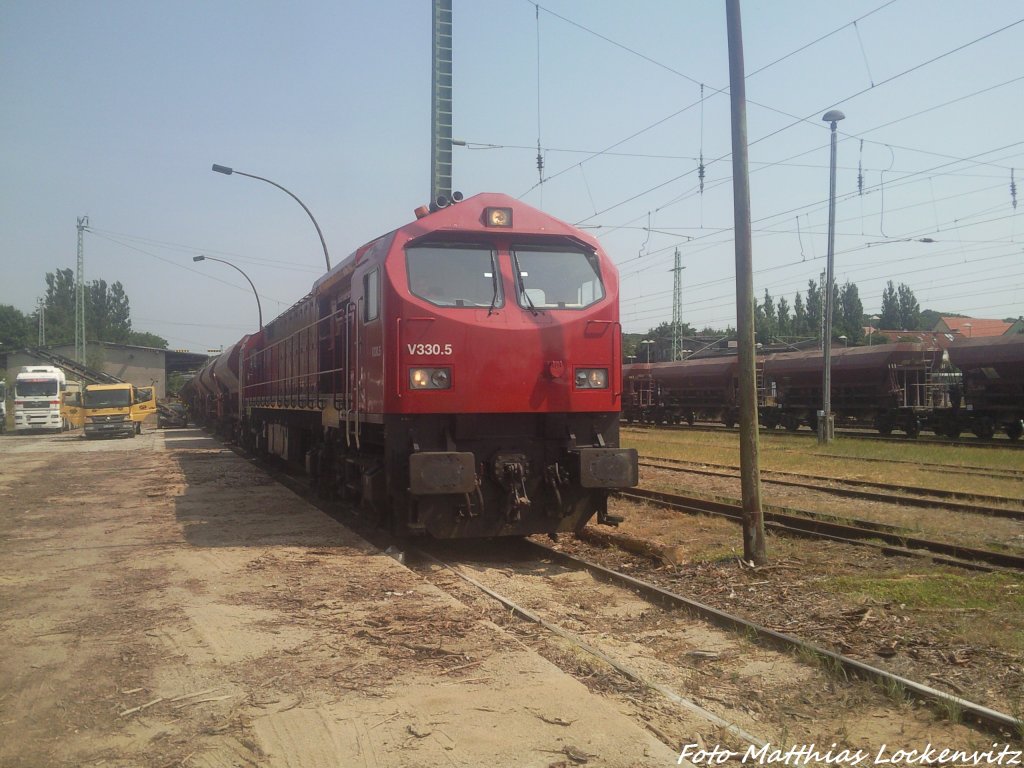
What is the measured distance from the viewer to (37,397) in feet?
135

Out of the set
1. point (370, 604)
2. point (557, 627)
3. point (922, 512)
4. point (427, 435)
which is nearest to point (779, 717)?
point (557, 627)

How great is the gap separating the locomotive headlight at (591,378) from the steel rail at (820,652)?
5.85 ft

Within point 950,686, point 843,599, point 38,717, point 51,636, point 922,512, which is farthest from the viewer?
point 922,512

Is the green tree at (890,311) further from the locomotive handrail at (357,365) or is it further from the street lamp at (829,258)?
the locomotive handrail at (357,365)

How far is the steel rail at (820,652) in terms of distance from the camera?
13.8 ft

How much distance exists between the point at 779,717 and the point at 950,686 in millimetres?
1097

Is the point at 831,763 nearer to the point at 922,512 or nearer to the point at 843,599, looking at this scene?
the point at 843,599

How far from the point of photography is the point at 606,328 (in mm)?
8906

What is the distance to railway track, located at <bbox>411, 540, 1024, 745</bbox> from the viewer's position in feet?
14.0

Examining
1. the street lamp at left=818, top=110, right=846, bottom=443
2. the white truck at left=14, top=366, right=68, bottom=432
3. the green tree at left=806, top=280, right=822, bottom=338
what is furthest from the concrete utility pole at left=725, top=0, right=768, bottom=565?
the green tree at left=806, top=280, right=822, bottom=338

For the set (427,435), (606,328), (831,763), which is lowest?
(831,763)

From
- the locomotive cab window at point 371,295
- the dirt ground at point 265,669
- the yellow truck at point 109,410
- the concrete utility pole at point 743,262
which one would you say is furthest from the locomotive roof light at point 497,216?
the yellow truck at point 109,410

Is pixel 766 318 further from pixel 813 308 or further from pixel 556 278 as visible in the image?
pixel 556 278

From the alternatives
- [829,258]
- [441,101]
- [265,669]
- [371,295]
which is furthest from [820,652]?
[829,258]
